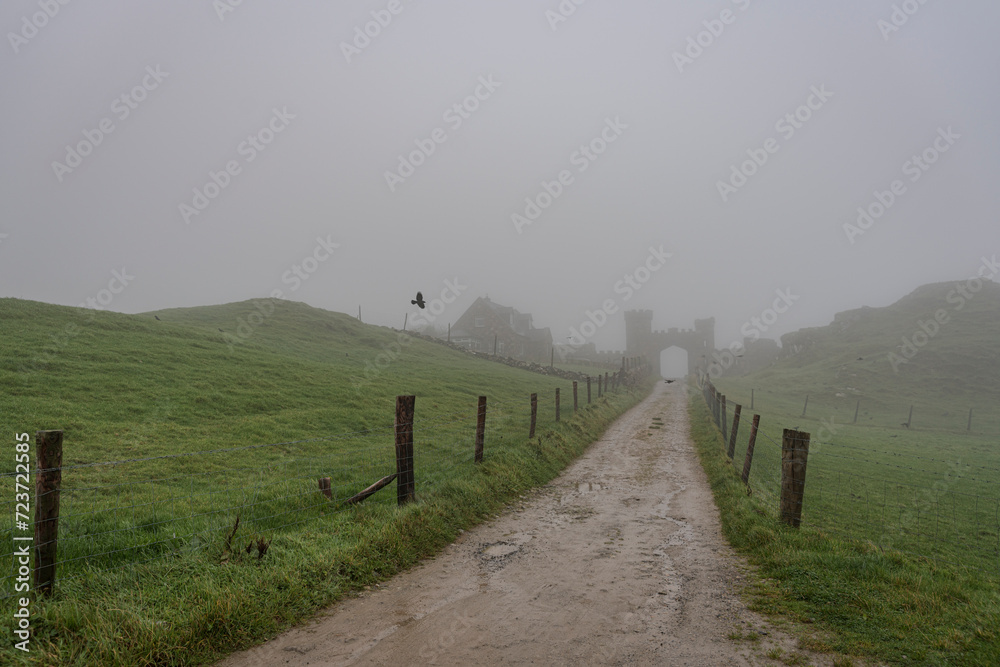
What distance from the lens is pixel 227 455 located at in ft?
41.6

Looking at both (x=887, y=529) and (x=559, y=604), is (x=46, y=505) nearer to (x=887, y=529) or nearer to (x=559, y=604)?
(x=559, y=604)

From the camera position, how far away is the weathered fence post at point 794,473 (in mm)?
8102

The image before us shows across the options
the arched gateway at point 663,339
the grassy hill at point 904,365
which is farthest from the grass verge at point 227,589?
the arched gateway at point 663,339

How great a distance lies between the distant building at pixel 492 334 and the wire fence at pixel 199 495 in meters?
60.3

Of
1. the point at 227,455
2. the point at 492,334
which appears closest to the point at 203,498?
the point at 227,455

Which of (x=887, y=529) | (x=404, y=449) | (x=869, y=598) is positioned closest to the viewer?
(x=869, y=598)

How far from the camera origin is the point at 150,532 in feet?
22.1

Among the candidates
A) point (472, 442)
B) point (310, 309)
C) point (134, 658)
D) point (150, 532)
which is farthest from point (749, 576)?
point (310, 309)

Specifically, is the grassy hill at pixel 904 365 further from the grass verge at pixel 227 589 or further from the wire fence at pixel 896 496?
the grass verge at pixel 227 589

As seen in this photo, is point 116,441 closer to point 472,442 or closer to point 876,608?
point 472,442

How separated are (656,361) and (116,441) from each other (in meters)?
98.0

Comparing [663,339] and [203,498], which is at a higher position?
[663,339]

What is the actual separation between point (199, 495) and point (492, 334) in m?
68.4

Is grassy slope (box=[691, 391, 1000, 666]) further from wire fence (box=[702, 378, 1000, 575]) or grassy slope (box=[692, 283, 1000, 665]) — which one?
wire fence (box=[702, 378, 1000, 575])
